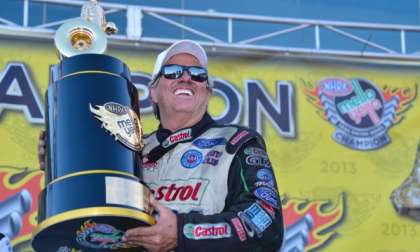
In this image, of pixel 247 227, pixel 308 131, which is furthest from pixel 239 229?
pixel 308 131

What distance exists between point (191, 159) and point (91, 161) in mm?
354

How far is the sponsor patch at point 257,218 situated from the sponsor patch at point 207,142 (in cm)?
27

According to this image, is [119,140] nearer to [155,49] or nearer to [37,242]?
[37,242]

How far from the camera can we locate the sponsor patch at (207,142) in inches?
95.8

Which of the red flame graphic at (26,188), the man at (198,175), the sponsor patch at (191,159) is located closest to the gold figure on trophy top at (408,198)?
the red flame graphic at (26,188)

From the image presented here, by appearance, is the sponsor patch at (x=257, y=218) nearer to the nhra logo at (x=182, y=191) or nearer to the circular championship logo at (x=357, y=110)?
the nhra logo at (x=182, y=191)

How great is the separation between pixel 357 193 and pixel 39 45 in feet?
6.69

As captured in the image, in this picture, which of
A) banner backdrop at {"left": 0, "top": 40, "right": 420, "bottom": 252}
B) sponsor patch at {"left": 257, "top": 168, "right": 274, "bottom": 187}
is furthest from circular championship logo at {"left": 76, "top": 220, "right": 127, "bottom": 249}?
banner backdrop at {"left": 0, "top": 40, "right": 420, "bottom": 252}

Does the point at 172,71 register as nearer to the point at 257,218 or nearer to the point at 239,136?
the point at 239,136

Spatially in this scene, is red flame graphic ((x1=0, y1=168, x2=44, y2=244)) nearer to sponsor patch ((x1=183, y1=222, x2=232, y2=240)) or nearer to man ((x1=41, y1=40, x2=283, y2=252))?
man ((x1=41, y1=40, x2=283, y2=252))

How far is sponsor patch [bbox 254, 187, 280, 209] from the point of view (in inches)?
88.4

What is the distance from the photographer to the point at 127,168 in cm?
220

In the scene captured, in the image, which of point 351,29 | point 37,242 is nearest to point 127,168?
point 37,242

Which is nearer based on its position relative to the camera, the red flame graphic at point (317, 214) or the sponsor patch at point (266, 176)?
the sponsor patch at point (266, 176)
